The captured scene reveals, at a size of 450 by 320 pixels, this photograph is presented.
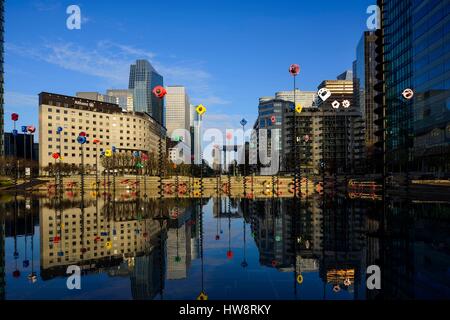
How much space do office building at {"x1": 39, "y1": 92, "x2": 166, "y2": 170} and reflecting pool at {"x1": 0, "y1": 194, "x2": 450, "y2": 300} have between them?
130 m

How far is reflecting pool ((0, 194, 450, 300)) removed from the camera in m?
7.62

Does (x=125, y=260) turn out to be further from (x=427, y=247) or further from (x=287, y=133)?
(x=287, y=133)

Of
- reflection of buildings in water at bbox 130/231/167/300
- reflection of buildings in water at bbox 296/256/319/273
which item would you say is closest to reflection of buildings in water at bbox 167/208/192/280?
reflection of buildings in water at bbox 130/231/167/300

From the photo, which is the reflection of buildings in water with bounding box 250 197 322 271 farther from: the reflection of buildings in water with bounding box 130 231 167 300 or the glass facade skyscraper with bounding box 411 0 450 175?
the glass facade skyscraper with bounding box 411 0 450 175

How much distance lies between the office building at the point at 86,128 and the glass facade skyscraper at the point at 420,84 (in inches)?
3599

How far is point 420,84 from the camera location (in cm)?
7106

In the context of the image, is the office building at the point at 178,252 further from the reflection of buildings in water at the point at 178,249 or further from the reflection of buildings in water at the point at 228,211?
the reflection of buildings in water at the point at 228,211

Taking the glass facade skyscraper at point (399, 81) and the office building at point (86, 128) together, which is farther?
the office building at point (86, 128)

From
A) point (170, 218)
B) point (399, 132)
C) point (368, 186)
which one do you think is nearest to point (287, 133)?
point (399, 132)

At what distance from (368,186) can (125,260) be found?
43.4 metres

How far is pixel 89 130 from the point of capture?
15525 centimetres

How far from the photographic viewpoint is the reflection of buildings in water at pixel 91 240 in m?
10.7

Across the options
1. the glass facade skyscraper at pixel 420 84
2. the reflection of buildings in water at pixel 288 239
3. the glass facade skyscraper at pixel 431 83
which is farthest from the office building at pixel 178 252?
the glass facade skyscraper at pixel 431 83

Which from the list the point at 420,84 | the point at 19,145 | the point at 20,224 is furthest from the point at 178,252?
the point at 19,145
